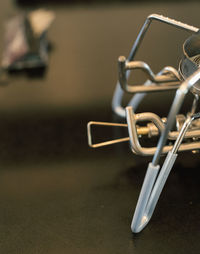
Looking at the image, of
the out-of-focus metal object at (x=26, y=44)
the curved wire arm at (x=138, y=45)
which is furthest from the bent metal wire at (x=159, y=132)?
the out-of-focus metal object at (x=26, y=44)

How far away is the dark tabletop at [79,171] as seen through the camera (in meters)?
0.51

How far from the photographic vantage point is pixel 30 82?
891 mm

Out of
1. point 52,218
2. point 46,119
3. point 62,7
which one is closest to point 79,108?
point 46,119

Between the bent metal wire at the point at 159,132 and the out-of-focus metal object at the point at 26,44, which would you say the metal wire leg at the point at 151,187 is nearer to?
the bent metal wire at the point at 159,132

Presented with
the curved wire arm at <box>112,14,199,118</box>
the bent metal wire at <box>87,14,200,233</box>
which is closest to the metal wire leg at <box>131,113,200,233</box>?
the bent metal wire at <box>87,14,200,233</box>

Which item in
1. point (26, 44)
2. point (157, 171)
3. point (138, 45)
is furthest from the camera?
point (26, 44)

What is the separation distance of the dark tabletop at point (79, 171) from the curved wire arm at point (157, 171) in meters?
0.04

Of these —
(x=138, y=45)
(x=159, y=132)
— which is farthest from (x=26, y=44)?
(x=159, y=132)

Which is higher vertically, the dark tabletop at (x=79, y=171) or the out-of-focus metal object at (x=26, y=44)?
the out-of-focus metal object at (x=26, y=44)

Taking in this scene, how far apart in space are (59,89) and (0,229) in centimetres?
43

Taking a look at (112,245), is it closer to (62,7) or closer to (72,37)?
(72,37)

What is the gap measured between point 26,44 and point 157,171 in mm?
611

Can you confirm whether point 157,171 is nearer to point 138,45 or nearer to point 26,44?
point 138,45

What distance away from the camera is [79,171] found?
0.62 m
